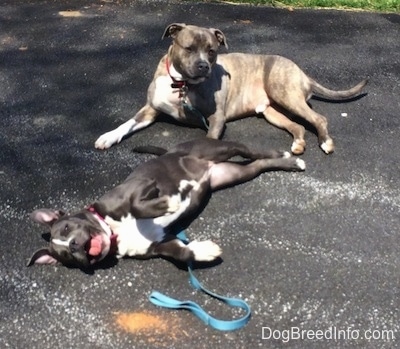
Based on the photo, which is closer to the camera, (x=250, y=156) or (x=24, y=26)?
(x=250, y=156)

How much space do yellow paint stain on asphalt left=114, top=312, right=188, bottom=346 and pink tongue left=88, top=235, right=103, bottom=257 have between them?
39 cm

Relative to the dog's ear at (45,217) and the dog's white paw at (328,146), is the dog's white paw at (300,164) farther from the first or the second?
the dog's ear at (45,217)

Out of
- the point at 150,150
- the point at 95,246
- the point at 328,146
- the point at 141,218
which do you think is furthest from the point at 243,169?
the point at 95,246

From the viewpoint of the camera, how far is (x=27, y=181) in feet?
15.9

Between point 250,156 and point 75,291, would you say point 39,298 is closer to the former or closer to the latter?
point 75,291

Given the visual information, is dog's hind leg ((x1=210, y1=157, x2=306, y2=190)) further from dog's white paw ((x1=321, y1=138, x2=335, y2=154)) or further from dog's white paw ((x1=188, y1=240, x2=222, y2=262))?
dog's white paw ((x1=188, y1=240, x2=222, y2=262))

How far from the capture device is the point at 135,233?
13.3ft

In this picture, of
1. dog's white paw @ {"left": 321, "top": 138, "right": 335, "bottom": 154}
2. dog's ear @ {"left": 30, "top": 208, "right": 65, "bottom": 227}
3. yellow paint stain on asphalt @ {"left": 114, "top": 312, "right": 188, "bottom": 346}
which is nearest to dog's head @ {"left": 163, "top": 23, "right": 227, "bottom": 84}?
dog's white paw @ {"left": 321, "top": 138, "right": 335, "bottom": 154}

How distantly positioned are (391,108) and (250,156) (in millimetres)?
1817

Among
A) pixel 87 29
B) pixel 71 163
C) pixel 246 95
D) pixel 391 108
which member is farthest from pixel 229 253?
pixel 87 29

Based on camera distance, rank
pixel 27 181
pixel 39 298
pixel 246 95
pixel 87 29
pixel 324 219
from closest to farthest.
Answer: pixel 39 298 < pixel 324 219 < pixel 27 181 < pixel 246 95 < pixel 87 29

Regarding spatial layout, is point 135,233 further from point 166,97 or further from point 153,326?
point 166,97

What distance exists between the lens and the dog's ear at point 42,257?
3929 millimetres

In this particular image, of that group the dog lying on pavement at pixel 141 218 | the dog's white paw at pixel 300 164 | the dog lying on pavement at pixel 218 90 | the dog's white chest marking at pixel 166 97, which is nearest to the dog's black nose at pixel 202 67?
the dog lying on pavement at pixel 218 90
